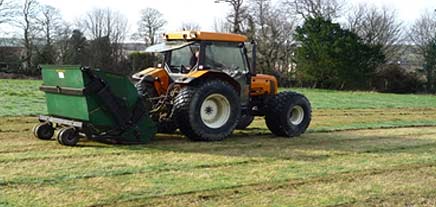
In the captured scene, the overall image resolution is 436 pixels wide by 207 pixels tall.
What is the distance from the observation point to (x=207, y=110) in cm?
921

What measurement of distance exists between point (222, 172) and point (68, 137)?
8.63 feet

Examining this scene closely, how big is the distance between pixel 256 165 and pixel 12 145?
11.4 ft

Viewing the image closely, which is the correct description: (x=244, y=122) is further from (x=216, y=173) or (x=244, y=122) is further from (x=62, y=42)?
(x=62, y=42)

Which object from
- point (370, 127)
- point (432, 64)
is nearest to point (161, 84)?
point (370, 127)

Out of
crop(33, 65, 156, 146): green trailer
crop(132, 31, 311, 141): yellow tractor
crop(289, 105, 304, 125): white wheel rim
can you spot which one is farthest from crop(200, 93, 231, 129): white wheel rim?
crop(289, 105, 304, 125): white wheel rim

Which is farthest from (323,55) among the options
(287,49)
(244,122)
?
(244,122)

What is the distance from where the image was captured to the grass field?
17.3 feet

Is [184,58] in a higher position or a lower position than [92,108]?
higher

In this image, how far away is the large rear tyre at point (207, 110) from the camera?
28.7 ft

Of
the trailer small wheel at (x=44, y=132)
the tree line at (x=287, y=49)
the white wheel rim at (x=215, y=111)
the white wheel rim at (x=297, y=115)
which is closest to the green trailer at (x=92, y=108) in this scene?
the trailer small wheel at (x=44, y=132)

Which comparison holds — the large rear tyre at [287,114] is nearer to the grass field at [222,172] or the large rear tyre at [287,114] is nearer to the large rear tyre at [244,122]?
the grass field at [222,172]

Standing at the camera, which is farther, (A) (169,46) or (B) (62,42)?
(B) (62,42)

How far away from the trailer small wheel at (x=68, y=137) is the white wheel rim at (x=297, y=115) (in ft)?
13.5

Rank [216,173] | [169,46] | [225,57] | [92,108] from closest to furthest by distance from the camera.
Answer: [216,173] < [92,108] < [169,46] < [225,57]
